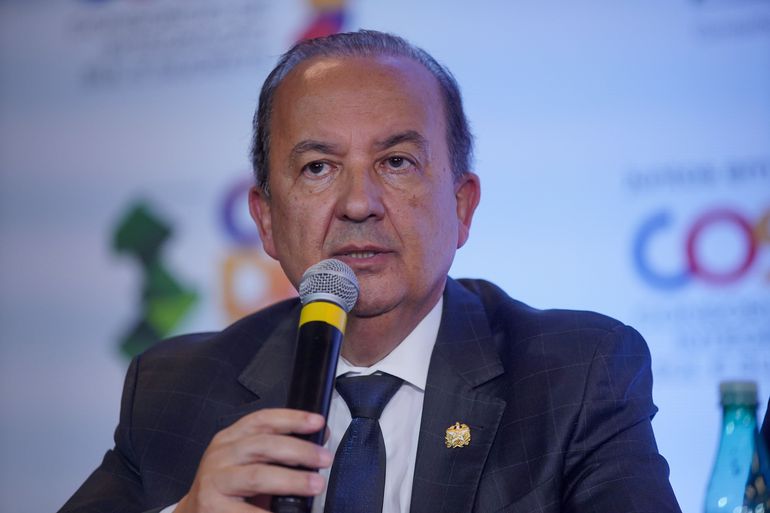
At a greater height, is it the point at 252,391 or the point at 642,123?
the point at 642,123

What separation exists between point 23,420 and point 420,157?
2784mm

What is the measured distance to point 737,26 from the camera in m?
3.39

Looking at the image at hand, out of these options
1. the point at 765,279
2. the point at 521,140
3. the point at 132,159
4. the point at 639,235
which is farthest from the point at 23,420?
the point at 765,279

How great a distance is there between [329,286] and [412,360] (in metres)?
0.75

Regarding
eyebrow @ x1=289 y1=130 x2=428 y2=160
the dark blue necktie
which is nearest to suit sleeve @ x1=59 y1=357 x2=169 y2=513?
the dark blue necktie

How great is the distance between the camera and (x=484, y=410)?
2254mm

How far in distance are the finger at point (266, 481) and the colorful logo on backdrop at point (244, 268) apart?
7.53 feet

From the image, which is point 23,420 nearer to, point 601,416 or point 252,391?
point 252,391

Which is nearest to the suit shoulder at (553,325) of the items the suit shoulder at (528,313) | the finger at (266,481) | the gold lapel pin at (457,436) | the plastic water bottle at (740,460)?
the suit shoulder at (528,313)

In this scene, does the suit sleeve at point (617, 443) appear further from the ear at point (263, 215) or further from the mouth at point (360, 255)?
the ear at point (263, 215)

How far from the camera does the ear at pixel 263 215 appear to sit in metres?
2.64

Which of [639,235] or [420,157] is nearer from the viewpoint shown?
[420,157]

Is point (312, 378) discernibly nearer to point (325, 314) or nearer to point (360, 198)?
point (325, 314)

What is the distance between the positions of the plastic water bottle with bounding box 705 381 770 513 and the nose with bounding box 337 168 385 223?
88 cm
